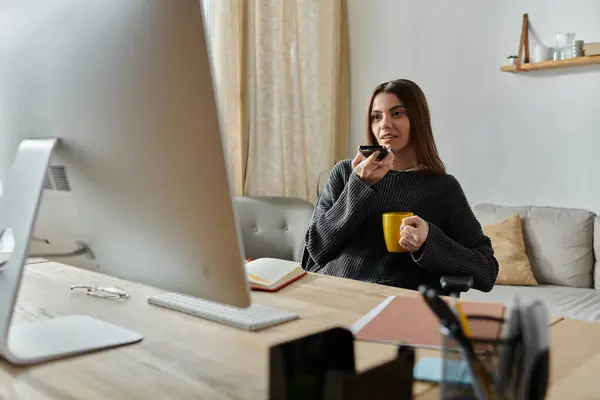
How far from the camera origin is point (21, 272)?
0.97 metres

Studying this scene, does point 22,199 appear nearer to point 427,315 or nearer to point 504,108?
point 427,315

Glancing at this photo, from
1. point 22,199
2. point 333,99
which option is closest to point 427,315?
point 22,199

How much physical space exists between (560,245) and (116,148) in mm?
2561

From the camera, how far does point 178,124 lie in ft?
2.64

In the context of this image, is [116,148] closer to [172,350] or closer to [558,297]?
[172,350]

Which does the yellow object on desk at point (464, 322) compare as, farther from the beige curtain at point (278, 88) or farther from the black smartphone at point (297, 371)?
the beige curtain at point (278, 88)

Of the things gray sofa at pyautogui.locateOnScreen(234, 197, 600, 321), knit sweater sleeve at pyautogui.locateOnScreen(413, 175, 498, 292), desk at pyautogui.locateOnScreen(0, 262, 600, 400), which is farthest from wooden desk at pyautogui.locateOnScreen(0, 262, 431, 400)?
gray sofa at pyautogui.locateOnScreen(234, 197, 600, 321)

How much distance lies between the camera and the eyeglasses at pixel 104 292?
1.37 meters

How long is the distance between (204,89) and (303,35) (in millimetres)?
3086

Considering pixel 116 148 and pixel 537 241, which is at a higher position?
pixel 116 148

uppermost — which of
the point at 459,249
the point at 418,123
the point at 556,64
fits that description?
the point at 556,64

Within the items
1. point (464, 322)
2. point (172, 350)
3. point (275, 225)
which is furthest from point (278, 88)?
point (464, 322)

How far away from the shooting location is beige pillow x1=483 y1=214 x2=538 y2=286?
301 cm

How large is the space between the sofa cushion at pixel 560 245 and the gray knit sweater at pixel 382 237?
1.20 metres
